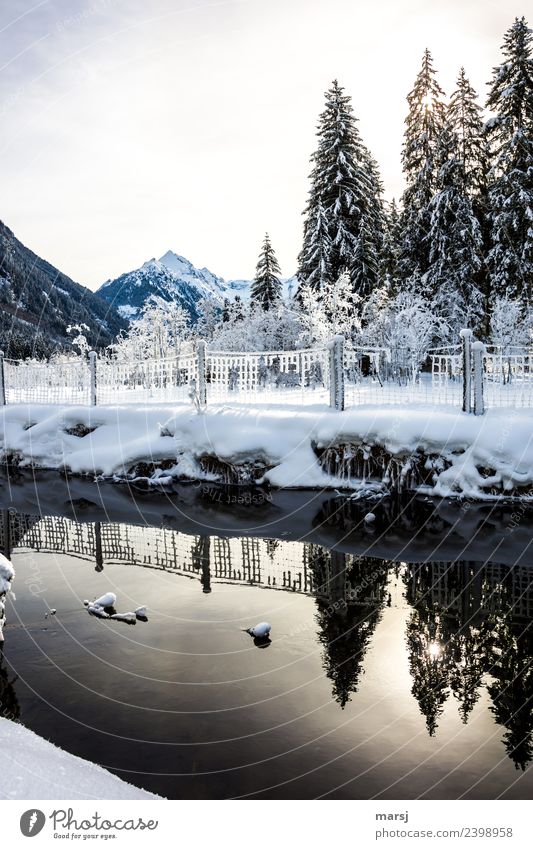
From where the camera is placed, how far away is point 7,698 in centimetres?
457

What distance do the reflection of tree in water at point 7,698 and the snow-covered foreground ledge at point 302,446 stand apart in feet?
22.7

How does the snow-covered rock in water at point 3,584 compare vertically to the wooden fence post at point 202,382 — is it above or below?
below

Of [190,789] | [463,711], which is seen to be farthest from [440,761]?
[190,789]

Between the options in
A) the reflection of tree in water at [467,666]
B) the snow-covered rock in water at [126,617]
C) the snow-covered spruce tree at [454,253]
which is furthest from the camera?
the snow-covered spruce tree at [454,253]

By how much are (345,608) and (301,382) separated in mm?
7908

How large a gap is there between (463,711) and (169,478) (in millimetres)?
8816

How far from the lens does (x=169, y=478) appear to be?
1243 centimetres

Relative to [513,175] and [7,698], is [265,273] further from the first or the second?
[7,698]

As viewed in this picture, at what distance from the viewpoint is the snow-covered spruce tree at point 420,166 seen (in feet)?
81.3

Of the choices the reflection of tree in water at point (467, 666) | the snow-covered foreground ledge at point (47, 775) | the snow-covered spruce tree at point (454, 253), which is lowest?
the reflection of tree in water at point (467, 666)

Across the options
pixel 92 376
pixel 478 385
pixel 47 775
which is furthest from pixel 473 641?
pixel 92 376


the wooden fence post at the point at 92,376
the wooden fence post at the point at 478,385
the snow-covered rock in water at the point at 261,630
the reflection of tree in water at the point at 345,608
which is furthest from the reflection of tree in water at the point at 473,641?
the wooden fence post at the point at 92,376

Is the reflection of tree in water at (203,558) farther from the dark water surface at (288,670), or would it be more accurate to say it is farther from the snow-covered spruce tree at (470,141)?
the snow-covered spruce tree at (470,141)

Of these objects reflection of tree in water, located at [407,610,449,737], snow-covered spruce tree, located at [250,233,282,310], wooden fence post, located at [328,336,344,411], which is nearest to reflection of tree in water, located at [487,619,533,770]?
reflection of tree in water, located at [407,610,449,737]
